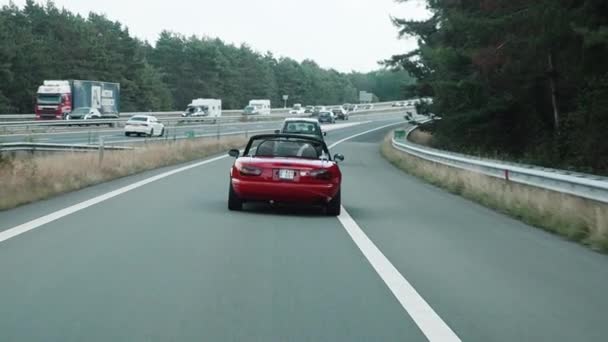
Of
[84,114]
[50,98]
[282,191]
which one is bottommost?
[84,114]

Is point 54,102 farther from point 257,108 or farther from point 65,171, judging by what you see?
point 65,171

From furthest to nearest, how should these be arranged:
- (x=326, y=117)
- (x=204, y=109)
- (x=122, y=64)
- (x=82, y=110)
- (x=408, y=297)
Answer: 1. (x=122, y=64)
2. (x=326, y=117)
3. (x=204, y=109)
4. (x=82, y=110)
5. (x=408, y=297)

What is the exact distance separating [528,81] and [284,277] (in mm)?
29601

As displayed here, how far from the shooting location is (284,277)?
27.0ft

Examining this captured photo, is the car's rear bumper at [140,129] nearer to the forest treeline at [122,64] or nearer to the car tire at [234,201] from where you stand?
the forest treeline at [122,64]

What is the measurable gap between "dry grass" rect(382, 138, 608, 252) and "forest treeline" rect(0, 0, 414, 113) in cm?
4517

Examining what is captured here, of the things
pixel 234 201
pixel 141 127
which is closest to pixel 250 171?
pixel 234 201

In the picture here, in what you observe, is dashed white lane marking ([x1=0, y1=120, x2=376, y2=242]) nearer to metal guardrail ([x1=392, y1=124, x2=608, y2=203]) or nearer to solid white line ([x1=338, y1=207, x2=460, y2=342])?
solid white line ([x1=338, y1=207, x2=460, y2=342])

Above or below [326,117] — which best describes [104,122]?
above

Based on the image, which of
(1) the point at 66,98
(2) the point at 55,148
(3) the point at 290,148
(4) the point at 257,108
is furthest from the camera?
(4) the point at 257,108

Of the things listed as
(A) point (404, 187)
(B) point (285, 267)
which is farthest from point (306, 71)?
(B) point (285, 267)

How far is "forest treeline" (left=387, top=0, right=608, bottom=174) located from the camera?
23547 mm

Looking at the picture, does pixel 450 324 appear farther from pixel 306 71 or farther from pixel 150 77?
pixel 306 71

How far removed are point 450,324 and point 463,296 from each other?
1.17 metres
